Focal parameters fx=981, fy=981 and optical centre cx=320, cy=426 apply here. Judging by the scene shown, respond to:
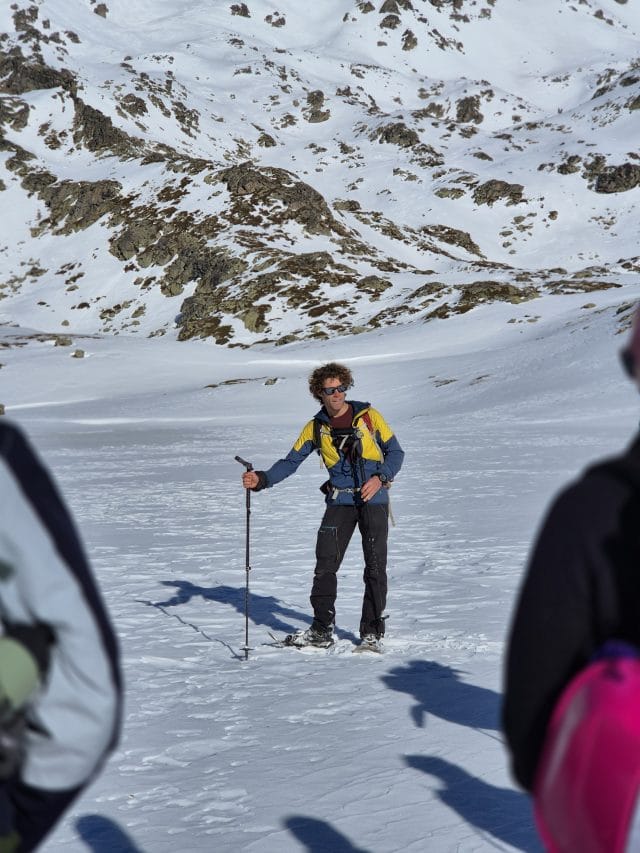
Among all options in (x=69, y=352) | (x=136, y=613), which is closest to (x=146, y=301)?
(x=69, y=352)

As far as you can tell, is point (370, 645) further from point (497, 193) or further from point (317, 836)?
point (497, 193)

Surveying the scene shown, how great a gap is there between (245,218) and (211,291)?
13617 mm

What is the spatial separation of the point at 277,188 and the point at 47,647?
8356 centimetres

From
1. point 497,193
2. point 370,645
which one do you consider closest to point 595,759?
point 370,645

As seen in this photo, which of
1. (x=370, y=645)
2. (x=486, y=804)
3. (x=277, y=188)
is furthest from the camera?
(x=277, y=188)

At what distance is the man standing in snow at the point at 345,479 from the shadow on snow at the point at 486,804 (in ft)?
7.39

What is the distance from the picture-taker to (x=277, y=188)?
82.7 metres

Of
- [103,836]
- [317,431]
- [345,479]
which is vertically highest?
[317,431]

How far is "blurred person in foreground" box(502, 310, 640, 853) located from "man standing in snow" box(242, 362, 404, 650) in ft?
16.2

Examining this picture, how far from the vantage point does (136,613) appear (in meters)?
8.39

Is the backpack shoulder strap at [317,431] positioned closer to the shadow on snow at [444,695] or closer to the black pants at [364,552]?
the black pants at [364,552]

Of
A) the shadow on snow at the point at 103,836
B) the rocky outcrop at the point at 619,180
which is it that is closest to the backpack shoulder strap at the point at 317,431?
the shadow on snow at the point at 103,836

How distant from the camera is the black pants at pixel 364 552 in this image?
702 centimetres

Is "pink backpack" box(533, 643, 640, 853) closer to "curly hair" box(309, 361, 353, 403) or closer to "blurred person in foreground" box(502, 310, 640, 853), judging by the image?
Answer: "blurred person in foreground" box(502, 310, 640, 853)
